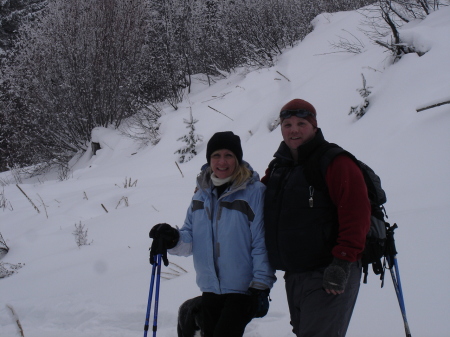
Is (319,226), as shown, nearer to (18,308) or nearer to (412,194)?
(412,194)

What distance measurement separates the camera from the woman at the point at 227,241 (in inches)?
75.0

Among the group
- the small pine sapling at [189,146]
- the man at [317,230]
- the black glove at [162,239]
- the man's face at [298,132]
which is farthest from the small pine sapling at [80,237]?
the small pine sapling at [189,146]

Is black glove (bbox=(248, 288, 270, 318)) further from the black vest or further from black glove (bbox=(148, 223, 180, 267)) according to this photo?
black glove (bbox=(148, 223, 180, 267))

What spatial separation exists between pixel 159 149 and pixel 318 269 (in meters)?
8.39

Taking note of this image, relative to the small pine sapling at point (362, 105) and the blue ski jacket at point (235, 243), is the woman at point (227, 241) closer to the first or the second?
the blue ski jacket at point (235, 243)

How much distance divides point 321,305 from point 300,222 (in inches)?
14.6

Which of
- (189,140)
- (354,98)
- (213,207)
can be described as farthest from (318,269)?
(189,140)

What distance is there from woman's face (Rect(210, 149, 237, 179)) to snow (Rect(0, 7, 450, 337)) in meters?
1.20

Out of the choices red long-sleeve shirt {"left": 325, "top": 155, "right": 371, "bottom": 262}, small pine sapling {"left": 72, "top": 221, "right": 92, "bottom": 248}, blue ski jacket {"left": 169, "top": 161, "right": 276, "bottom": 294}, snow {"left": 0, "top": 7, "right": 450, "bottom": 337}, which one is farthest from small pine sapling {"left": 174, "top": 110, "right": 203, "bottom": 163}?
red long-sleeve shirt {"left": 325, "top": 155, "right": 371, "bottom": 262}

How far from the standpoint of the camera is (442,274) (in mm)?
2377

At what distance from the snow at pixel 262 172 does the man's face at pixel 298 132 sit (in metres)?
1.30

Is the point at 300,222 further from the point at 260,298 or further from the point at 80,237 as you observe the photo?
the point at 80,237

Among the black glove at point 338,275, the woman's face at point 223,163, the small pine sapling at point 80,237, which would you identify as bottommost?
the small pine sapling at point 80,237

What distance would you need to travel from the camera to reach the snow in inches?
101
